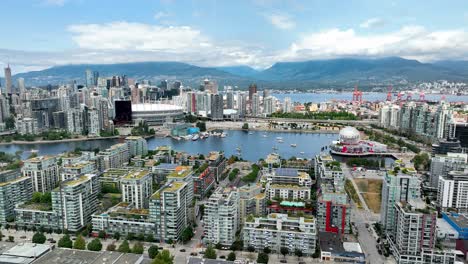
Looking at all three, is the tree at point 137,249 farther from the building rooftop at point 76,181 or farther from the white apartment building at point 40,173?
the white apartment building at point 40,173

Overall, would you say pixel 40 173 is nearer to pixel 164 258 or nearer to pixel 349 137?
pixel 164 258

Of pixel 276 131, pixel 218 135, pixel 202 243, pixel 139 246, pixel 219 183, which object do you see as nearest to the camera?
pixel 139 246

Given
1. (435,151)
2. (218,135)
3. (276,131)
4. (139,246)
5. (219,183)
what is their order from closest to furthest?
(139,246)
(219,183)
(435,151)
(218,135)
(276,131)

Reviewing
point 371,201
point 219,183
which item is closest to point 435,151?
point 371,201

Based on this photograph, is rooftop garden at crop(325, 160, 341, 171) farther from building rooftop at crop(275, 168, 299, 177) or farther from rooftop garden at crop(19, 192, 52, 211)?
rooftop garden at crop(19, 192, 52, 211)

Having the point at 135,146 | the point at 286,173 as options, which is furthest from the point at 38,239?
the point at 135,146

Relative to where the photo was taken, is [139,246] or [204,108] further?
[204,108]

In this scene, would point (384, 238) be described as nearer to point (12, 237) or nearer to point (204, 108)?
point (12, 237)

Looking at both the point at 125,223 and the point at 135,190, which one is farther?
the point at 135,190
